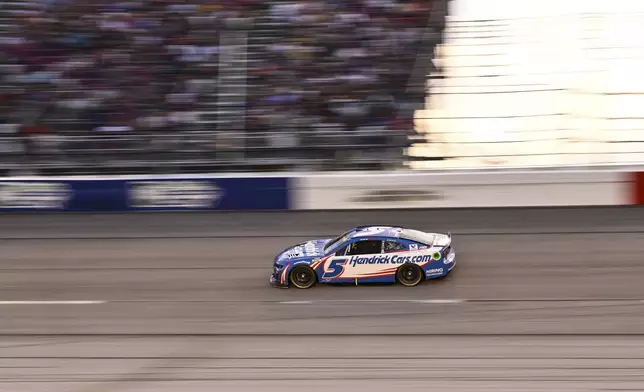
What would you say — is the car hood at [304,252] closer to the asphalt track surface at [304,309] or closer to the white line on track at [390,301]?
the asphalt track surface at [304,309]

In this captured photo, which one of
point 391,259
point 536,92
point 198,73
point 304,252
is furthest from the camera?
point 198,73

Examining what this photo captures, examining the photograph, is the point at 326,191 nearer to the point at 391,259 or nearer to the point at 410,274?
the point at 391,259

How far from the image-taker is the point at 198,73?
1412 centimetres

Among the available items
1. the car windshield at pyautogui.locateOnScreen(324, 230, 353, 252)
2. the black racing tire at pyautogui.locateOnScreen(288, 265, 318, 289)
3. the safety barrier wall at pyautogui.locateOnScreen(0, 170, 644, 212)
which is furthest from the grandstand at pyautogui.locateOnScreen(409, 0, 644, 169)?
the black racing tire at pyautogui.locateOnScreen(288, 265, 318, 289)

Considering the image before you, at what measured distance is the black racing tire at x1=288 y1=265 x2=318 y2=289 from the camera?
10.2m

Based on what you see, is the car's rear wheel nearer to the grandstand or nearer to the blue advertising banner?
the grandstand

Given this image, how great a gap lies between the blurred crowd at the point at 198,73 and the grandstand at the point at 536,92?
0.67m

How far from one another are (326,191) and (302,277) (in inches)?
94.7

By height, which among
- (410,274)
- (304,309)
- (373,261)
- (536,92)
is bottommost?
(304,309)

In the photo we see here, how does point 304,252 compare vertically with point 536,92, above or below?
below

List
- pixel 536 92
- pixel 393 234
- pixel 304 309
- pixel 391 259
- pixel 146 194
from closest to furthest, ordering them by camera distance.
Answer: pixel 304 309, pixel 391 259, pixel 393 234, pixel 146 194, pixel 536 92

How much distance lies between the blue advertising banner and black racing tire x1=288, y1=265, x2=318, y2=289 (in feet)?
7.98

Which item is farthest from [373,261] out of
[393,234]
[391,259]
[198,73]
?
[198,73]

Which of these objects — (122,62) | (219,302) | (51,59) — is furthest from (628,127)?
(51,59)
